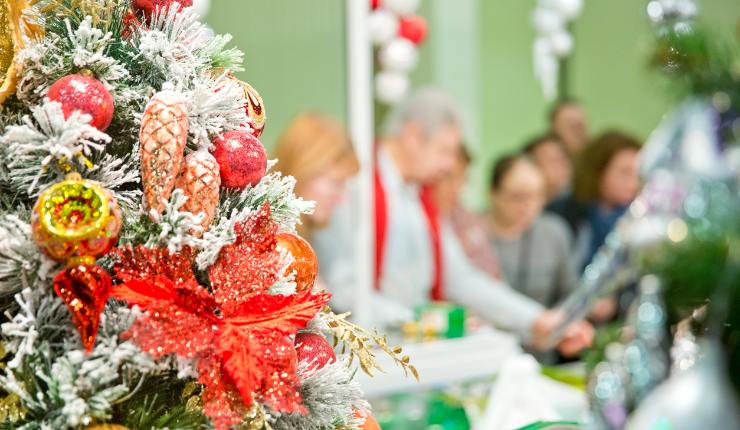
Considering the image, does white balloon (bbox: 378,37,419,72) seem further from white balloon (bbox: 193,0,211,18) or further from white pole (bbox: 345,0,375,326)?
white balloon (bbox: 193,0,211,18)

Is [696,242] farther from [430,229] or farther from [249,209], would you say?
[430,229]

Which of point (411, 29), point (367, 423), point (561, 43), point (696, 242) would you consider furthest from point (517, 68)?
point (696, 242)

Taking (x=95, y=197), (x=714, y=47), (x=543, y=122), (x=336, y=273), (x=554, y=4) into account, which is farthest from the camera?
(x=543, y=122)

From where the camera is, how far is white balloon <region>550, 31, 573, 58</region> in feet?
13.3

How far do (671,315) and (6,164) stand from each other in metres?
0.43

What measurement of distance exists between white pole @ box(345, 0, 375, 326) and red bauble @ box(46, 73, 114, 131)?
5.45 ft

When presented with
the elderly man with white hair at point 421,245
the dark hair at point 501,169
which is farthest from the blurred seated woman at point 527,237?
the elderly man with white hair at point 421,245

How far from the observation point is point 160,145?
561mm

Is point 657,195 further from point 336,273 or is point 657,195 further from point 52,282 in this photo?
point 336,273

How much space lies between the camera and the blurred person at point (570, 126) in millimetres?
3449

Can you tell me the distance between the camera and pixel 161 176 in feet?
1.85

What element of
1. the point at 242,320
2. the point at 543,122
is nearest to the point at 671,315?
the point at 242,320

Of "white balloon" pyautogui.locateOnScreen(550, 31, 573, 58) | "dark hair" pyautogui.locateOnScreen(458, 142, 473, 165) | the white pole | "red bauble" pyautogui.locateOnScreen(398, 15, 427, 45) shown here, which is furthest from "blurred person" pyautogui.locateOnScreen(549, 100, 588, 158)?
the white pole

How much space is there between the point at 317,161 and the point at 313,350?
1.24m
